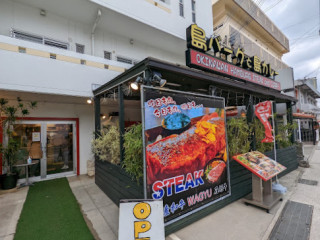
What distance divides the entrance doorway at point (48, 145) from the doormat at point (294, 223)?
21.7 feet

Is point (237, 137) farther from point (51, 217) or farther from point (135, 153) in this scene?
point (51, 217)

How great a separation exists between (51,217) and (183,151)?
10.3ft

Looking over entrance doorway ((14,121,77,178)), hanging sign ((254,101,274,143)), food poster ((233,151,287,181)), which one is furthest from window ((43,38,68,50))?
hanging sign ((254,101,274,143))

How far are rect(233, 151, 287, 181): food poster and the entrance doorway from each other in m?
6.06

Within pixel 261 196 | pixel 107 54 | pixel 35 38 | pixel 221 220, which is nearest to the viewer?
pixel 221 220

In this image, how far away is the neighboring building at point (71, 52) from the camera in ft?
14.6

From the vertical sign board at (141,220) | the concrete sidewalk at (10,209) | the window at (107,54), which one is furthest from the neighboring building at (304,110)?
the concrete sidewalk at (10,209)

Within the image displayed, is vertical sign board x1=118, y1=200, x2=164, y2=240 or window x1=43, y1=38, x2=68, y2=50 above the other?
window x1=43, y1=38, x2=68, y2=50

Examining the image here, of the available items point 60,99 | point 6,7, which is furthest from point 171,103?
point 6,7

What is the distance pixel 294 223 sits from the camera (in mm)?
3023

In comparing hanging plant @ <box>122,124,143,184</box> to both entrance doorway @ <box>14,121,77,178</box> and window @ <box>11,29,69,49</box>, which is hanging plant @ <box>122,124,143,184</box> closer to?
entrance doorway @ <box>14,121,77,178</box>

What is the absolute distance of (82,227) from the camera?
3.02 metres

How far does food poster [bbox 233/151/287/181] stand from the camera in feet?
11.0

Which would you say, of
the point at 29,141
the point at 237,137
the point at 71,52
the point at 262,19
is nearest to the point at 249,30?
the point at 262,19
